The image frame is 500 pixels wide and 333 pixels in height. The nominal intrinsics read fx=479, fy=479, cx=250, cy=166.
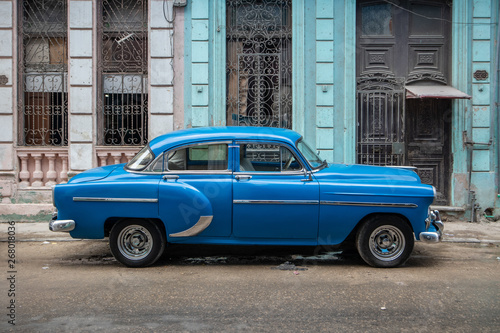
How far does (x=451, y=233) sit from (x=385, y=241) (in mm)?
2835

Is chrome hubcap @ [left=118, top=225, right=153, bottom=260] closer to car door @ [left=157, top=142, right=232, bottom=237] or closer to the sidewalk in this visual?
car door @ [left=157, top=142, right=232, bottom=237]

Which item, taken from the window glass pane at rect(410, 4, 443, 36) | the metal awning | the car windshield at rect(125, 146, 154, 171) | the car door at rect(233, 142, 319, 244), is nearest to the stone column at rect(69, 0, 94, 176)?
the car windshield at rect(125, 146, 154, 171)

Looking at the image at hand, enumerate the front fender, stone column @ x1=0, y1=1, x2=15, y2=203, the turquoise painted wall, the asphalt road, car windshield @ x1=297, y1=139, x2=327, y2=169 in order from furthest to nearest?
stone column @ x1=0, y1=1, x2=15, y2=203, the turquoise painted wall, car windshield @ x1=297, y1=139, x2=327, y2=169, the front fender, the asphalt road

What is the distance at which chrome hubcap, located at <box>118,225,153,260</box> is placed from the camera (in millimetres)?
5785

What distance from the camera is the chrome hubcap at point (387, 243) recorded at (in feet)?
18.9

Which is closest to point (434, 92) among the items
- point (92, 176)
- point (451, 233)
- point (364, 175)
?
point (451, 233)

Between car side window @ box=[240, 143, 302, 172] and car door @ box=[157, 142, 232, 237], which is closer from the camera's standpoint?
→ car door @ box=[157, 142, 232, 237]

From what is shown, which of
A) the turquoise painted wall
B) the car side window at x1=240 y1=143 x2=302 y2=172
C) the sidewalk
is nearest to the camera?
the car side window at x1=240 y1=143 x2=302 y2=172

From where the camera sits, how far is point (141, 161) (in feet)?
19.5

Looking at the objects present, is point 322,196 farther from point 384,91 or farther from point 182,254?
point 384,91

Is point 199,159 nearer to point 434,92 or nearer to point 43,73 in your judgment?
point 434,92

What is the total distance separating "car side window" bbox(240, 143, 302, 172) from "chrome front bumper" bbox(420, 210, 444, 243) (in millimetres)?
1650

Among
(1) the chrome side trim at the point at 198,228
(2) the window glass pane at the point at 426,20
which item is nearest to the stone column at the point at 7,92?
(1) the chrome side trim at the point at 198,228

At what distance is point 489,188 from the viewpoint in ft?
30.0
